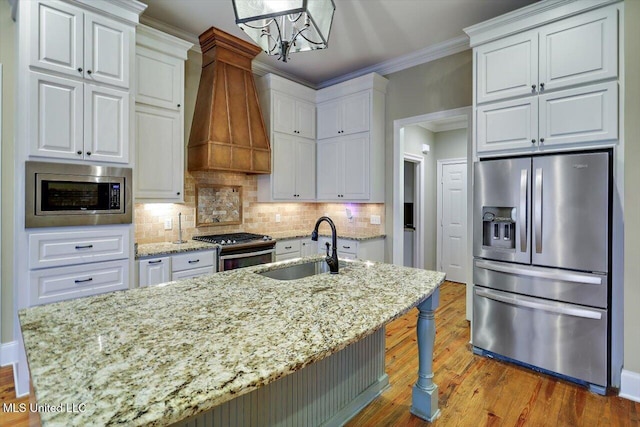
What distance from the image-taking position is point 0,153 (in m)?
2.64

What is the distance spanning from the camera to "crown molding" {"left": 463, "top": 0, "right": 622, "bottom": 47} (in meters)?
2.36

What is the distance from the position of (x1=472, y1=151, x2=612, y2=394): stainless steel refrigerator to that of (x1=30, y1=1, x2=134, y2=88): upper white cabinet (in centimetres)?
305

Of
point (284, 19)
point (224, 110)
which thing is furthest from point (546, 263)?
point (224, 110)

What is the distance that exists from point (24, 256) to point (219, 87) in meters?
2.26

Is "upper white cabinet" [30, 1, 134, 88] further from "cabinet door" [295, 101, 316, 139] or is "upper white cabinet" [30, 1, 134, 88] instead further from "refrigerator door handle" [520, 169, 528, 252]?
"refrigerator door handle" [520, 169, 528, 252]

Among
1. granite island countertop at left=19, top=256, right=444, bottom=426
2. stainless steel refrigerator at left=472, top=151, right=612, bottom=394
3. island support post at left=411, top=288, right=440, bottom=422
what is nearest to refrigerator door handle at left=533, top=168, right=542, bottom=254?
stainless steel refrigerator at left=472, top=151, right=612, bottom=394

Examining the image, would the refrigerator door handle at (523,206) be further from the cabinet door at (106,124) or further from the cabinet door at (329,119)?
the cabinet door at (106,124)

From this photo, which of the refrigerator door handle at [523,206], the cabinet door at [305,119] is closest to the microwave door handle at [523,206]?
the refrigerator door handle at [523,206]

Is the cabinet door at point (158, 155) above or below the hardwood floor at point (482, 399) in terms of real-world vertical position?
above

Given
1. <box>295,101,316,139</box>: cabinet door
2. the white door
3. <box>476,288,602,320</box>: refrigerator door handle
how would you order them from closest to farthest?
<box>476,288,602,320</box>: refrigerator door handle, <box>295,101,316,139</box>: cabinet door, the white door

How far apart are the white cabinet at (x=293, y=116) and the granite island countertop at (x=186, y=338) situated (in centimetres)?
285

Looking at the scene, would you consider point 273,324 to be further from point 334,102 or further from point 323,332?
point 334,102

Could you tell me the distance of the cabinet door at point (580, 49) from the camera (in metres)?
2.26

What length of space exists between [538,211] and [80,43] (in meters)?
3.62
